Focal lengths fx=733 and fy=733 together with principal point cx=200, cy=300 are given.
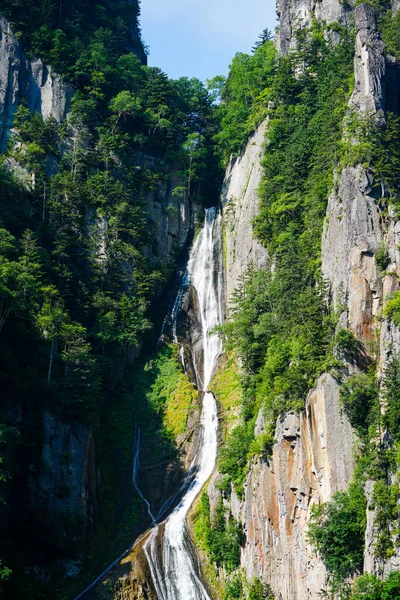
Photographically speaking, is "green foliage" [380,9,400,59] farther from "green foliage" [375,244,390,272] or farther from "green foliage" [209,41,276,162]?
"green foliage" [375,244,390,272]

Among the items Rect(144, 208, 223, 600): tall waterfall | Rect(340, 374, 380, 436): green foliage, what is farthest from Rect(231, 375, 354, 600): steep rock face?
Rect(144, 208, 223, 600): tall waterfall

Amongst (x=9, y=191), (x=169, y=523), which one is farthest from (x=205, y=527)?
(x=9, y=191)

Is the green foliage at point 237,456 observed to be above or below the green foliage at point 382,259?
below

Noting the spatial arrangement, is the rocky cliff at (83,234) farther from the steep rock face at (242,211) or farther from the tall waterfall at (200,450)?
the steep rock face at (242,211)

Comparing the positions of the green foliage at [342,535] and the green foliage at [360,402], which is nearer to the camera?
the green foliage at [342,535]

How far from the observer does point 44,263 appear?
5116 cm

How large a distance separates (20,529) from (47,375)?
366 inches

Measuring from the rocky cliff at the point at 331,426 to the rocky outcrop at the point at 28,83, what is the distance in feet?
95.7

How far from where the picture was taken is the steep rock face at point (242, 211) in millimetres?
56531

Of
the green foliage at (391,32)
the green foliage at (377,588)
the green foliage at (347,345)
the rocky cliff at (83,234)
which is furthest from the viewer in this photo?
the green foliage at (391,32)

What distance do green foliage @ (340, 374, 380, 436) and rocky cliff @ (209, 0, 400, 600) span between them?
0.46 meters

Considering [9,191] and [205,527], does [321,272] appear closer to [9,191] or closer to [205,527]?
[205,527]

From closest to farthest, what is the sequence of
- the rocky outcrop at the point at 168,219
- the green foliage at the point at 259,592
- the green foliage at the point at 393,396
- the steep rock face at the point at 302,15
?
the green foliage at the point at 393,396
the green foliage at the point at 259,592
the rocky outcrop at the point at 168,219
the steep rock face at the point at 302,15

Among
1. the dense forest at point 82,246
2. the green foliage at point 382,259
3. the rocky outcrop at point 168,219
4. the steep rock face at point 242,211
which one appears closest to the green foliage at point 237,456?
the dense forest at point 82,246
